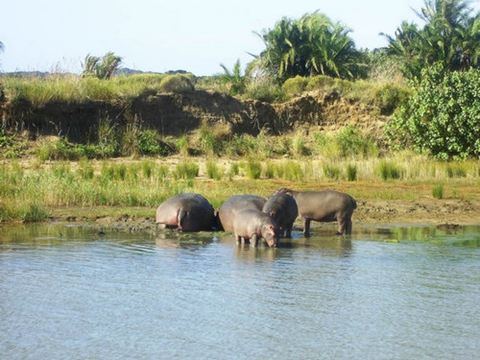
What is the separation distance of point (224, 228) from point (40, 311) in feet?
16.7

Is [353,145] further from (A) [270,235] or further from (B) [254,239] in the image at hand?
(A) [270,235]

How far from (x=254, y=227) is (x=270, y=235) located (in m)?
0.29

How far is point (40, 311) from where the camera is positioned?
6789 millimetres

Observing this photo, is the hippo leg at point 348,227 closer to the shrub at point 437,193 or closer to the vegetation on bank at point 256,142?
the vegetation on bank at point 256,142

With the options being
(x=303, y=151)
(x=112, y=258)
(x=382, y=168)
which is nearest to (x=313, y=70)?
(x=303, y=151)

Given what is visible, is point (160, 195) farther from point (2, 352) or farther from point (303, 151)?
point (303, 151)

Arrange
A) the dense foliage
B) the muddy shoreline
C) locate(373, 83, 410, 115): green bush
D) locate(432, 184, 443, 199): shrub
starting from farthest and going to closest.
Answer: locate(373, 83, 410, 115): green bush → the dense foliage → locate(432, 184, 443, 199): shrub → the muddy shoreline

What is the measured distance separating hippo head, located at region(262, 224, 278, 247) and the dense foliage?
43.4 ft

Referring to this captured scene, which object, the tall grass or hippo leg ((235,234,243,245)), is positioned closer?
hippo leg ((235,234,243,245))

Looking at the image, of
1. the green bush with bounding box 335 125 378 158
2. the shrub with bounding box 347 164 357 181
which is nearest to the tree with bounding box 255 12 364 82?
the green bush with bounding box 335 125 378 158

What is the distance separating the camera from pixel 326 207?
11531 millimetres

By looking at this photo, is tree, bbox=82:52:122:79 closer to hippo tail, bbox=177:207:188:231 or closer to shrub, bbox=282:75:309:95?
shrub, bbox=282:75:309:95

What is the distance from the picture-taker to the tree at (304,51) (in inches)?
1374

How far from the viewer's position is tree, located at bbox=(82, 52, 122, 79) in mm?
29773
